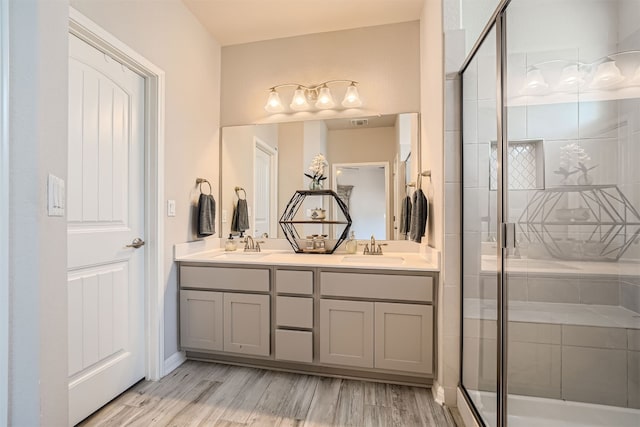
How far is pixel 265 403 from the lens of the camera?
1.81 metres

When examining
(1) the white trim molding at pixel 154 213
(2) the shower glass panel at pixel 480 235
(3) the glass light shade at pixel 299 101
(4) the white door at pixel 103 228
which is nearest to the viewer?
(2) the shower glass panel at pixel 480 235

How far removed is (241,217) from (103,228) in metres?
1.15

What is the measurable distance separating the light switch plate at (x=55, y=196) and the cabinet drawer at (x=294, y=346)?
1.48m

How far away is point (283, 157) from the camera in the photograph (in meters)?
2.73

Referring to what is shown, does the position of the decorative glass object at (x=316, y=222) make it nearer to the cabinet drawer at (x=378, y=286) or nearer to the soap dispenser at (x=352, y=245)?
the soap dispenser at (x=352, y=245)

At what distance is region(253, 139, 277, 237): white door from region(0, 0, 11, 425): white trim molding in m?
1.90

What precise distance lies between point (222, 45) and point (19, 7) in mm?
2148

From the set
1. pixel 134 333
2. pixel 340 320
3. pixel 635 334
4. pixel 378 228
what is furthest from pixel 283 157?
pixel 635 334

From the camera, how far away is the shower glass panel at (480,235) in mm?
1463

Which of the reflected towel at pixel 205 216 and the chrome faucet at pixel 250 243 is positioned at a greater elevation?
the reflected towel at pixel 205 216

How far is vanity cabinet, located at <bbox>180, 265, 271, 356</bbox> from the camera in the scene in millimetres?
2133

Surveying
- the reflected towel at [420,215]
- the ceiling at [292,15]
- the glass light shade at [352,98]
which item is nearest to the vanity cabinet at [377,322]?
the reflected towel at [420,215]

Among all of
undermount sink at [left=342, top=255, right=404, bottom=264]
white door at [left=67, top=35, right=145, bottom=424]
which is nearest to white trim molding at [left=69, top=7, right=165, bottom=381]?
white door at [left=67, top=35, right=145, bottom=424]

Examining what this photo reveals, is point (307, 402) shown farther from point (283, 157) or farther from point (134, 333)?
point (283, 157)
